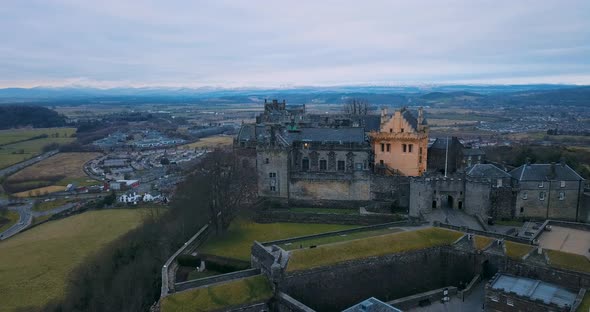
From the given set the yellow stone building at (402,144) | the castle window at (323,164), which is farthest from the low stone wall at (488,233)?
the castle window at (323,164)

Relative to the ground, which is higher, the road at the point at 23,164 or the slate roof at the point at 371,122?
the slate roof at the point at 371,122

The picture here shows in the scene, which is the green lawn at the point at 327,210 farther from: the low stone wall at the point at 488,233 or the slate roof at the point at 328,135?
the low stone wall at the point at 488,233

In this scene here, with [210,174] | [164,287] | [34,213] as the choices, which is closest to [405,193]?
[210,174]

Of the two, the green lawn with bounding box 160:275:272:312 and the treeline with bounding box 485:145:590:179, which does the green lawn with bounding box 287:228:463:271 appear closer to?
the green lawn with bounding box 160:275:272:312

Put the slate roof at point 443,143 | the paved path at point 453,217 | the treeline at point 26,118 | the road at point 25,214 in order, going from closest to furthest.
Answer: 1. the paved path at point 453,217
2. the slate roof at point 443,143
3. the road at point 25,214
4. the treeline at point 26,118

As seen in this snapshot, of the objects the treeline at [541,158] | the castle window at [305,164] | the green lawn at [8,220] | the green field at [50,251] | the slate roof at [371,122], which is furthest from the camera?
the green lawn at [8,220]

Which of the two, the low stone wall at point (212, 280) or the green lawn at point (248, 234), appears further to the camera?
the green lawn at point (248, 234)

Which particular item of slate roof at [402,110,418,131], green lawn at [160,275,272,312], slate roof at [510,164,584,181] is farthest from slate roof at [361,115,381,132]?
green lawn at [160,275,272,312]
